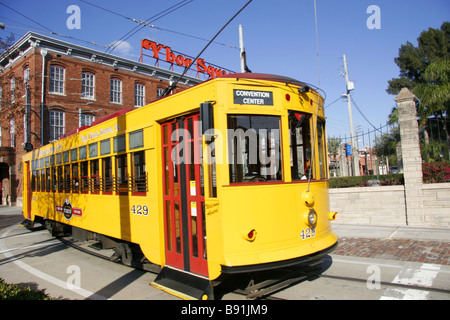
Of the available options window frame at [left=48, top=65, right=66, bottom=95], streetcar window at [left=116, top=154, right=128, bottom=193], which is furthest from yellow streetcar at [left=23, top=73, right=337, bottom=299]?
window frame at [left=48, top=65, right=66, bottom=95]

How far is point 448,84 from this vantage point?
11414mm

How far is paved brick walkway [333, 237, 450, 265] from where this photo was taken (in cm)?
616

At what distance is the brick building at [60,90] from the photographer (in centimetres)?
2145

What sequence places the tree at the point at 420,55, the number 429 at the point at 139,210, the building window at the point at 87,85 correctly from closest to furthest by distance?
1. the number 429 at the point at 139,210
2. the building window at the point at 87,85
3. the tree at the point at 420,55

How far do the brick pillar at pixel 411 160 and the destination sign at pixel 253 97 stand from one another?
267 inches

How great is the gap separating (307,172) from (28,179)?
12.1 metres

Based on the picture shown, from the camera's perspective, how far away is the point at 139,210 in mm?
5465

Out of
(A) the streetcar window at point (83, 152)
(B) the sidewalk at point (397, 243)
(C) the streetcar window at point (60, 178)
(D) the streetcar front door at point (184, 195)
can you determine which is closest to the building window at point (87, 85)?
(C) the streetcar window at point (60, 178)

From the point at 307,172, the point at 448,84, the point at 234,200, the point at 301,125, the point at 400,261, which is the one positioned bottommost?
the point at 400,261

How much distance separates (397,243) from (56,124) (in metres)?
23.0

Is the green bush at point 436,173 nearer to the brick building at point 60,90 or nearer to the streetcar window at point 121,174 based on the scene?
the streetcar window at point 121,174

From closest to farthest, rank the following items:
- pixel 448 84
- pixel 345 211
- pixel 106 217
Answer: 1. pixel 106 217
2. pixel 345 211
3. pixel 448 84

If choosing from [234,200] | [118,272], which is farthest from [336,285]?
[118,272]
